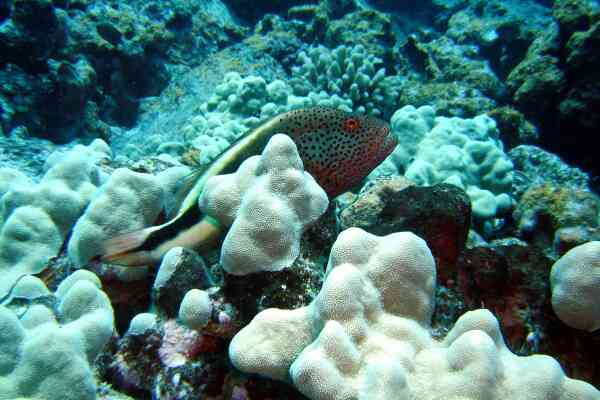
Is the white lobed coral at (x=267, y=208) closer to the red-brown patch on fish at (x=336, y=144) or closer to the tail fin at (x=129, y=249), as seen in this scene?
the tail fin at (x=129, y=249)

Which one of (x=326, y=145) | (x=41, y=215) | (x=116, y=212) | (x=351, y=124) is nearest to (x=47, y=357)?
(x=116, y=212)

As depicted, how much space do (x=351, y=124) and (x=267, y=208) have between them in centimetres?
128

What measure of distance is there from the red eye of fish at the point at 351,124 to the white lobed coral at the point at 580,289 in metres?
1.57

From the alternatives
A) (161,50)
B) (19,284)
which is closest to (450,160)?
(19,284)

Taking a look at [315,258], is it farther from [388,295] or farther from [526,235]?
[526,235]

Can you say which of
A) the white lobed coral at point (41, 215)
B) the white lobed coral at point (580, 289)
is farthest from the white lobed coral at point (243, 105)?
the white lobed coral at point (580, 289)

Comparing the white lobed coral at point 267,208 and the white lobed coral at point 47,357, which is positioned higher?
the white lobed coral at point 267,208

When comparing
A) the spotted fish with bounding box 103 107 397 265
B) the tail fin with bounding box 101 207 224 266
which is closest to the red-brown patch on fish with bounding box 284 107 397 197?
the spotted fish with bounding box 103 107 397 265

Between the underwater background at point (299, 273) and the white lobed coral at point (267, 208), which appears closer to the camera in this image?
the underwater background at point (299, 273)

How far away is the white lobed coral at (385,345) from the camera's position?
4.78 feet

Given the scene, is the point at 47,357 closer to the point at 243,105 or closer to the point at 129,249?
the point at 129,249

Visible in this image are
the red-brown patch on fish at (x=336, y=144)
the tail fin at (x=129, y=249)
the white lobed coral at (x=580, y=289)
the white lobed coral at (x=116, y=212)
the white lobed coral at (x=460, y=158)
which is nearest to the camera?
the white lobed coral at (x=580, y=289)

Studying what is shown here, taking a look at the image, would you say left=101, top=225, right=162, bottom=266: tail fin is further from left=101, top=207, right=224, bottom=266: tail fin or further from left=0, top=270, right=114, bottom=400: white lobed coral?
left=0, top=270, right=114, bottom=400: white lobed coral

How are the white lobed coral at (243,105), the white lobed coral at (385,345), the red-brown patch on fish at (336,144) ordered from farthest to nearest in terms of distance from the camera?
the white lobed coral at (243,105)
the red-brown patch on fish at (336,144)
the white lobed coral at (385,345)
